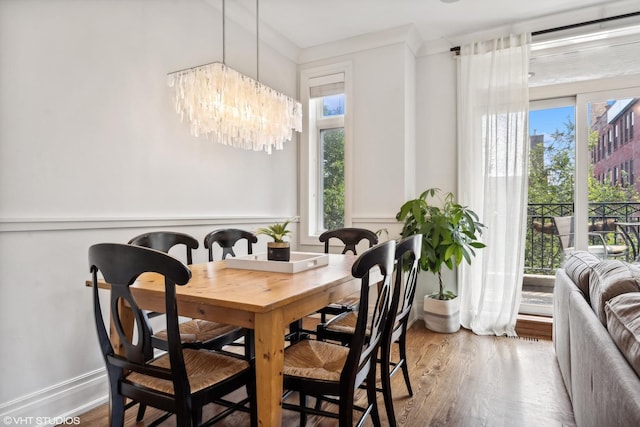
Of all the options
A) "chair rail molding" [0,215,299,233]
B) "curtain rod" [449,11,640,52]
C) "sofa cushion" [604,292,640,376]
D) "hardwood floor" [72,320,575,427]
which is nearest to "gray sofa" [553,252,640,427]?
"sofa cushion" [604,292,640,376]

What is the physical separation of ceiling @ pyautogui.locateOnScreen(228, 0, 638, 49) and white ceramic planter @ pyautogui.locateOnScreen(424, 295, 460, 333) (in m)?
2.39

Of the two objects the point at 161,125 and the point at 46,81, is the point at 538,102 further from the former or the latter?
the point at 46,81

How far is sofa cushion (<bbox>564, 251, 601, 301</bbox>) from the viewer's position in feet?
6.11

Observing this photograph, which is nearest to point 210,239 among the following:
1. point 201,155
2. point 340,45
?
point 201,155

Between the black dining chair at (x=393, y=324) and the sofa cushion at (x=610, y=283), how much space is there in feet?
2.35

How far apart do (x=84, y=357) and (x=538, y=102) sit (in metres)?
3.99

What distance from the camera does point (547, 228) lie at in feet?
11.7

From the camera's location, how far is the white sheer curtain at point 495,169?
321cm

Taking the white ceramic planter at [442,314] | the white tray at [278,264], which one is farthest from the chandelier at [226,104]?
the white ceramic planter at [442,314]

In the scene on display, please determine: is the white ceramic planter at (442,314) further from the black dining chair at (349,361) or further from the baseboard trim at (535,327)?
the black dining chair at (349,361)

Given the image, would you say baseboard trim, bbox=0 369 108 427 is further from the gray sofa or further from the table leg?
the gray sofa

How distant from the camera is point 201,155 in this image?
2.86 meters

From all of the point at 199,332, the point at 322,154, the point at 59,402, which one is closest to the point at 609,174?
the point at 322,154

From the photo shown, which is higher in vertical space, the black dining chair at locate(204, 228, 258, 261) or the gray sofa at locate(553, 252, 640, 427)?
the black dining chair at locate(204, 228, 258, 261)
